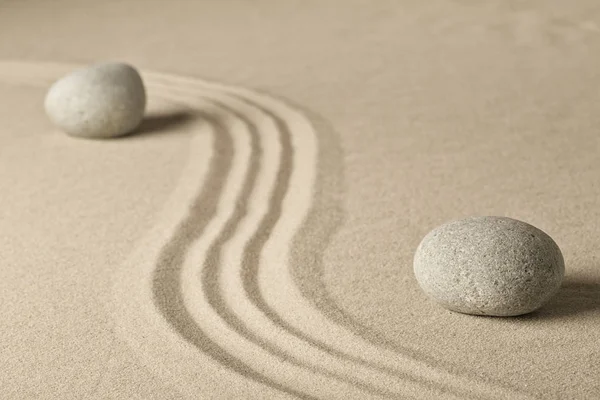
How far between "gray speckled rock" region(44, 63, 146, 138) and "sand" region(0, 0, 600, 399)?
0.36ft

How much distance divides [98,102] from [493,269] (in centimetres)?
323

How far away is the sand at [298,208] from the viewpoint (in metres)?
3.24

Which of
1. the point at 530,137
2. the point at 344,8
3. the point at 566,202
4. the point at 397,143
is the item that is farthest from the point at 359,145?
the point at 344,8

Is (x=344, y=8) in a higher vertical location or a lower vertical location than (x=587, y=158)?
lower

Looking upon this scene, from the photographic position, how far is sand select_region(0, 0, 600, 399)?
10.6 feet

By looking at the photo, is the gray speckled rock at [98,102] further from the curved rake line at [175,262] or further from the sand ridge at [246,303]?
the curved rake line at [175,262]

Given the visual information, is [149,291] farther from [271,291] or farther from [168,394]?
[168,394]

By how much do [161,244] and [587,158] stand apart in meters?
2.63

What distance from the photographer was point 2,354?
3.33 meters

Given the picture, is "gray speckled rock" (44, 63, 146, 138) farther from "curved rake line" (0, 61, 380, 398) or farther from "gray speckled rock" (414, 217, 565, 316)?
"gray speckled rock" (414, 217, 565, 316)

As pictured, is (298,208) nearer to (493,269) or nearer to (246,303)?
(246,303)

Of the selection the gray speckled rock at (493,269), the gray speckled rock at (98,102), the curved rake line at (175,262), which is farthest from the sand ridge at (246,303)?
the gray speckled rock at (98,102)

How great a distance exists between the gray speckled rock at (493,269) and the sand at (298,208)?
0.11 meters

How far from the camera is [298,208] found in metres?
4.68
